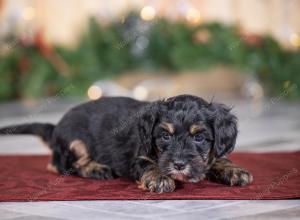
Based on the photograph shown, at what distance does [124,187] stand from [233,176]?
713 mm

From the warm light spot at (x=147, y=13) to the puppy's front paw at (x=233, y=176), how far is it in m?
6.03

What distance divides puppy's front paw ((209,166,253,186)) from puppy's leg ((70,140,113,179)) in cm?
80

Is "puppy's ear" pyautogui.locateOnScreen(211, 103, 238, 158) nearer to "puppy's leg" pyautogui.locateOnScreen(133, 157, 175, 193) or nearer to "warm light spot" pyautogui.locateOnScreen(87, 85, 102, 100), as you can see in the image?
"puppy's leg" pyautogui.locateOnScreen(133, 157, 175, 193)

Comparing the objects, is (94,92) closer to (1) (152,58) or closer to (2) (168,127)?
(1) (152,58)

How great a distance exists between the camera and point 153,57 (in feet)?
34.0

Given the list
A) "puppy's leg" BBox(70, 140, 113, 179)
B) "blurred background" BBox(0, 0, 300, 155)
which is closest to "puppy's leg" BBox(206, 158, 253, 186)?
"puppy's leg" BBox(70, 140, 113, 179)

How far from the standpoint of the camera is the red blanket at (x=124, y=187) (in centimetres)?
394

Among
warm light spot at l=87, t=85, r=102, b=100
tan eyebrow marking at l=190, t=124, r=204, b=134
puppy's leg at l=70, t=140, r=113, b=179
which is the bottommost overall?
puppy's leg at l=70, t=140, r=113, b=179

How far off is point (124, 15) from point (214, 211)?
23.0 ft

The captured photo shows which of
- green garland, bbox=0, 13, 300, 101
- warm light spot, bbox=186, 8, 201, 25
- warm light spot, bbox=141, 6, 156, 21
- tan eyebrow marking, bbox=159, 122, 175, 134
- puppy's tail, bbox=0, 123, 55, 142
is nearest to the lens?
tan eyebrow marking, bbox=159, 122, 175, 134

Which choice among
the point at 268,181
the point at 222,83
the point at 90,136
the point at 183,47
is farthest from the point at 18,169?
the point at 222,83

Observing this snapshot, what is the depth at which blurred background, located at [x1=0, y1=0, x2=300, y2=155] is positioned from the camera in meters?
9.88

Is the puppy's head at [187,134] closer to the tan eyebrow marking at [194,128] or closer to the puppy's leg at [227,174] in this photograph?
the tan eyebrow marking at [194,128]

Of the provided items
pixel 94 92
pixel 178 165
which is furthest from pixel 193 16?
pixel 178 165
